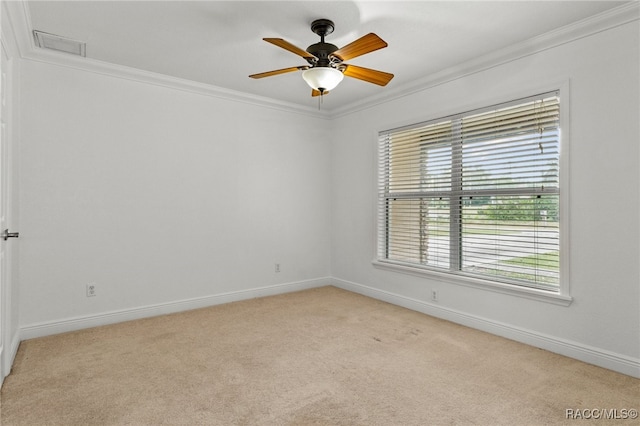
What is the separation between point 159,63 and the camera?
343 centimetres

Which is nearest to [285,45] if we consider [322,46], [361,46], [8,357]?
[322,46]

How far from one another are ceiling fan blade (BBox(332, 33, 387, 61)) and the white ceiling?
0.32 metres

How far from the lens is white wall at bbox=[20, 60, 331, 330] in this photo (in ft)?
10.6

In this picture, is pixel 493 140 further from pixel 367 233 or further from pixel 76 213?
pixel 76 213

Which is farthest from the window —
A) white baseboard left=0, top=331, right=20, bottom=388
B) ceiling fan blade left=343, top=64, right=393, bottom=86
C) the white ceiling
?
white baseboard left=0, top=331, right=20, bottom=388

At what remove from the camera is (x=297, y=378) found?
8.08 feet

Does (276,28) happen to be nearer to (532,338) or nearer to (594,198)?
(594,198)

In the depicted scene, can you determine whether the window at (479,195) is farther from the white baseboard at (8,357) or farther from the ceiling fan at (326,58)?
the white baseboard at (8,357)

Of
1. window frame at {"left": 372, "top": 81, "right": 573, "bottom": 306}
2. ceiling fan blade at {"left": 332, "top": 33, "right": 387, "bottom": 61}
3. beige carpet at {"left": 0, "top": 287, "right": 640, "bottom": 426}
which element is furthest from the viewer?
window frame at {"left": 372, "top": 81, "right": 573, "bottom": 306}

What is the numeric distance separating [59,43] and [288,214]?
2.93 meters

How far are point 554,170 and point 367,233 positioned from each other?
7.46 feet

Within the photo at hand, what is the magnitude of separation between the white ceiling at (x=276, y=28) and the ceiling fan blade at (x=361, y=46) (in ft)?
1.06

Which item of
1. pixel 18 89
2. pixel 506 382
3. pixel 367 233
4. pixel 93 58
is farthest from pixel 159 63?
pixel 506 382

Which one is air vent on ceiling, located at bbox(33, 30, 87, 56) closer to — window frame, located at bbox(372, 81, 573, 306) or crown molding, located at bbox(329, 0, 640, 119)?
crown molding, located at bbox(329, 0, 640, 119)
